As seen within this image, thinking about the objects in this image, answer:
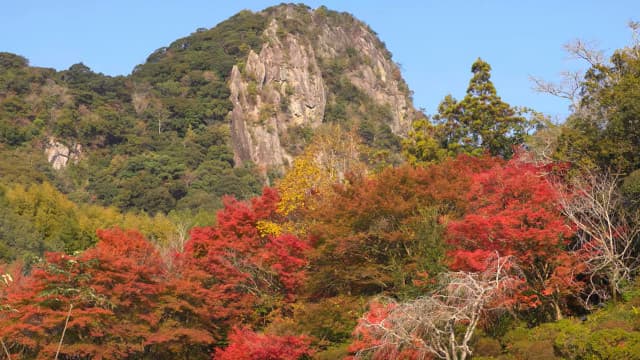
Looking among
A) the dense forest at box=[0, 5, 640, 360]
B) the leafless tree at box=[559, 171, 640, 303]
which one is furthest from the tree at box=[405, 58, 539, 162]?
the leafless tree at box=[559, 171, 640, 303]

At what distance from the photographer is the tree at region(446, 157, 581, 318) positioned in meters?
16.9

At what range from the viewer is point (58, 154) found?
8419cm

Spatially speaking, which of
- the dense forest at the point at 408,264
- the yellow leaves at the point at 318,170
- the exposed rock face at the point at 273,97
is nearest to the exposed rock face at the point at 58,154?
the exposed rock face at the point at 273,97

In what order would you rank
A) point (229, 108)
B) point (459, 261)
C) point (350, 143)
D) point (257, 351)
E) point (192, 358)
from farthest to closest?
point (229, 108) → point (350, 143) → point (192, 358) → point (257, 351) → point (459, 261)

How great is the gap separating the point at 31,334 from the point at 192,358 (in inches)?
198

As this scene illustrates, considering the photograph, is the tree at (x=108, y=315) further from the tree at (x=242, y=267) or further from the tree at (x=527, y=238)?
the tree at (x=527, y=238)

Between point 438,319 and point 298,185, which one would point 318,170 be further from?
point 438,319

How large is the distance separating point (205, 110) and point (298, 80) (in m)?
17.1

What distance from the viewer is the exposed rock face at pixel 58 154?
274 feet

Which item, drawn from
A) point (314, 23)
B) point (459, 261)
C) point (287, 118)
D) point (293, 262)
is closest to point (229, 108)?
point (287, 118)

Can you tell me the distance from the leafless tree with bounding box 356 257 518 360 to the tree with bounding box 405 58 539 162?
18.0 metres

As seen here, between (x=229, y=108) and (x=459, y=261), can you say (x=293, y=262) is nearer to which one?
(x=459, y=261)

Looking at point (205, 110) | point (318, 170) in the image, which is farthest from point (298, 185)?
point (205, 110)

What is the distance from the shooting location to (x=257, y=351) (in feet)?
62.3
